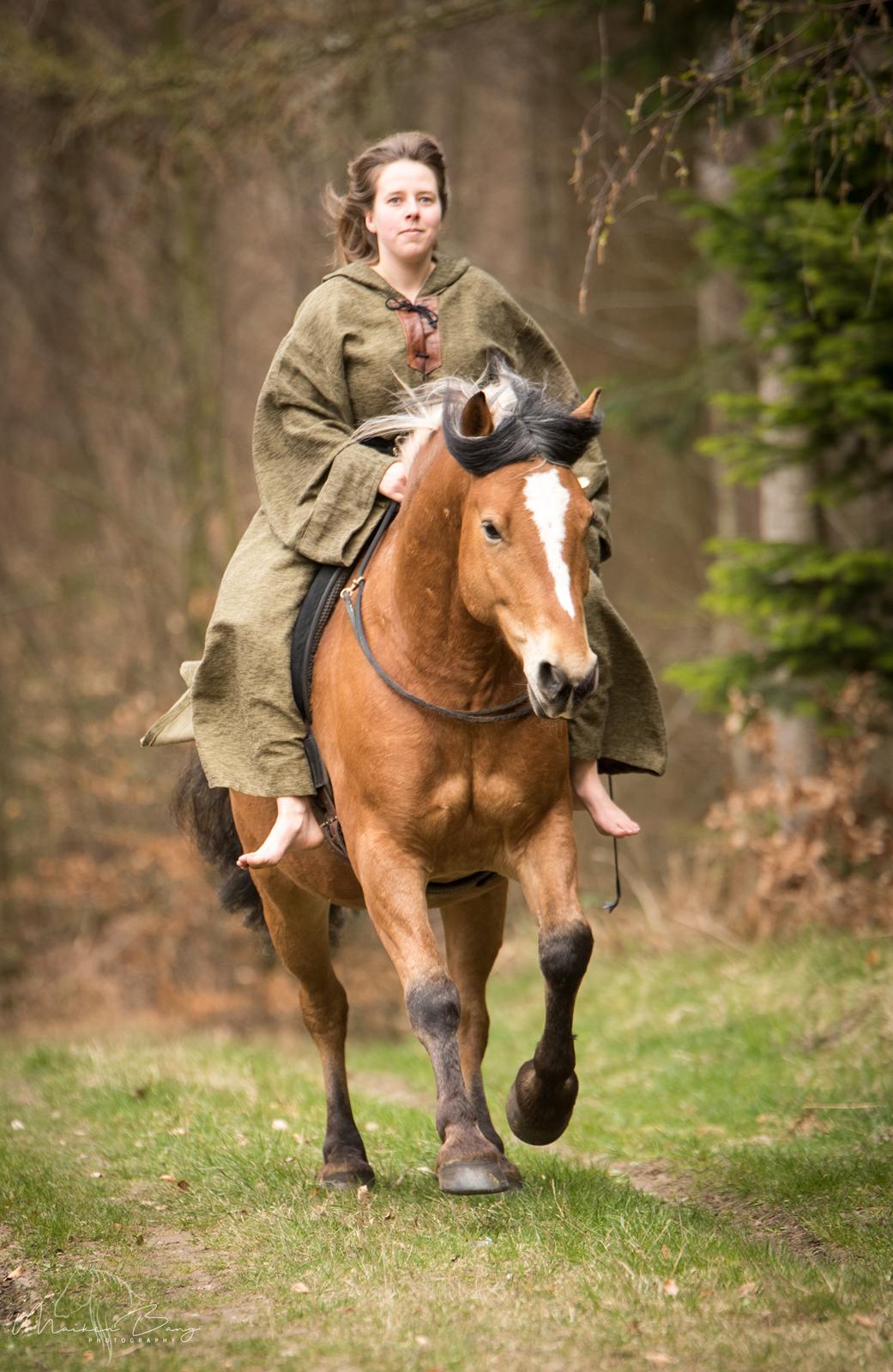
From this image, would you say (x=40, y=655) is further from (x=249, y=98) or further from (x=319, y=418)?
(x=319, y=418)

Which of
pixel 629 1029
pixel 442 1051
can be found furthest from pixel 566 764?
pixel 629 1029

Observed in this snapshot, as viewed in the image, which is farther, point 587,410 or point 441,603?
point 441,603

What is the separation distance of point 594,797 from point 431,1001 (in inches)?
38.8

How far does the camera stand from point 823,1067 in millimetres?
7043

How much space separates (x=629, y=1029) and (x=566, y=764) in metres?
4.78

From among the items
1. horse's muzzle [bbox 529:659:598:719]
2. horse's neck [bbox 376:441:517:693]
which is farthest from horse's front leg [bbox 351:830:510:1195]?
horse's muzzle [bbox 529:659:598:719]

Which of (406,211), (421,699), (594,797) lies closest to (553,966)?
(594,797)

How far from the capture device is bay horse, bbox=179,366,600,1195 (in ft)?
13.1

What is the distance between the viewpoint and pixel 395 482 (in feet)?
15.4

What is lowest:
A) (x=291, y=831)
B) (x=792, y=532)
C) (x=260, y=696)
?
(x=291, y=831)

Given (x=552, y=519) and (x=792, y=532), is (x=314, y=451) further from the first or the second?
(x=792, y=532)

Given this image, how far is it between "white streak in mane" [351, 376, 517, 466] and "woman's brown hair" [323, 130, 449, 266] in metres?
0.70

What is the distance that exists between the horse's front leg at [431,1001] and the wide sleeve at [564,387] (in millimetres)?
1251

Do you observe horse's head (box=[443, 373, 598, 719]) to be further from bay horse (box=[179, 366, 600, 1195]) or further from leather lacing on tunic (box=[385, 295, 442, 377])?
leather lacing on tunic (box=[385, 295, 442, 377])
